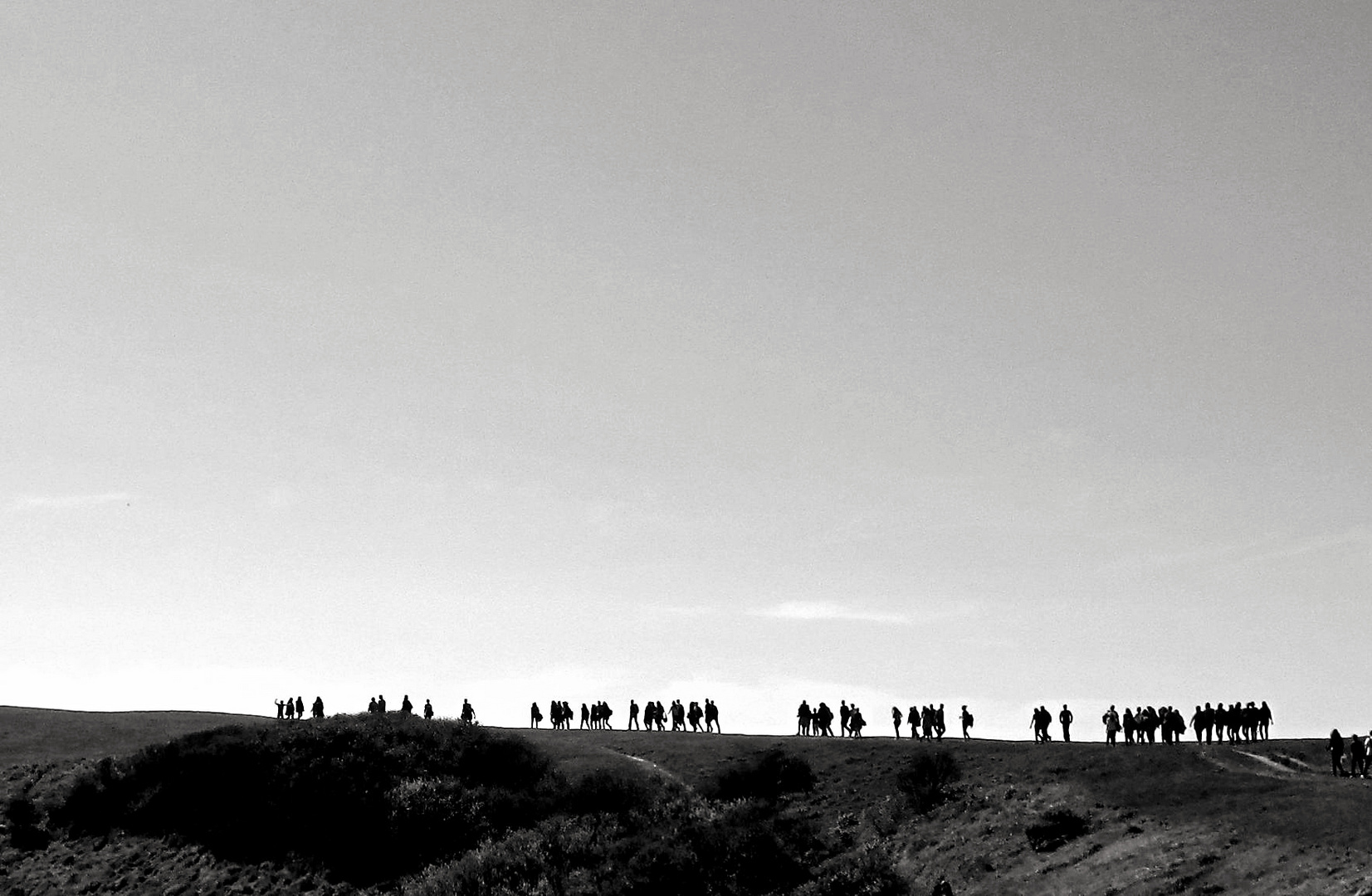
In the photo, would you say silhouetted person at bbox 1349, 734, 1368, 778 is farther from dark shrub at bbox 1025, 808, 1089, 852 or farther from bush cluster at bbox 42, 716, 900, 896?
bush cluster at bbox 42, 716, 900, 896

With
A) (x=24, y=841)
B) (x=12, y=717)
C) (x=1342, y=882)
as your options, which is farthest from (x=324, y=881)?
(x=12, y=717)

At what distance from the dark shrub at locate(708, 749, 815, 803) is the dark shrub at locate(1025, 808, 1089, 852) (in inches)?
440

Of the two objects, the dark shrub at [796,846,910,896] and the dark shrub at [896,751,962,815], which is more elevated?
the dark shrub at [896,751,962,815]

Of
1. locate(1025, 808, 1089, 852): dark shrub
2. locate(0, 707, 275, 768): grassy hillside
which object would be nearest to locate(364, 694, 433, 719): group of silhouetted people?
locate(0, 707, 275, 768): grassy hillside

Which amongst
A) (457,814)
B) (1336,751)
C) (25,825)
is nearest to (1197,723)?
(1336,751)

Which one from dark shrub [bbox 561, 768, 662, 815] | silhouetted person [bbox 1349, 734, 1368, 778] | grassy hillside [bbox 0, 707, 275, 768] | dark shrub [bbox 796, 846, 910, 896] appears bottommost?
dark shrub [bbox 796, 846, 910, 896]

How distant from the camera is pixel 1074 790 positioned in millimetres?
39469

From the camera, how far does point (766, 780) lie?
1842 inches

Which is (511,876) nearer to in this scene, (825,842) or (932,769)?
(825,842)

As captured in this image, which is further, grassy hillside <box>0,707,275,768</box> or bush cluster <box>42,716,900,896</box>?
grassy hillside <box>0,707,275,768</box>

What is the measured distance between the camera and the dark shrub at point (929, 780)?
41438 mm

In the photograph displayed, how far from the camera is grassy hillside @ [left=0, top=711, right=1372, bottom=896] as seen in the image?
32.6 m

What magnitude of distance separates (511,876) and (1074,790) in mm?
18473

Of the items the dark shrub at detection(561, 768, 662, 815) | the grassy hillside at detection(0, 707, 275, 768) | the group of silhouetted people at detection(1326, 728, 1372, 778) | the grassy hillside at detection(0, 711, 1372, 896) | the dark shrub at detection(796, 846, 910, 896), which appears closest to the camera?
the grassy hillside at detection(0, 711, 1372, 896)
